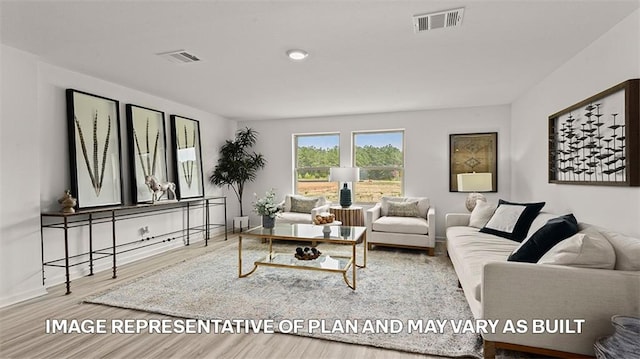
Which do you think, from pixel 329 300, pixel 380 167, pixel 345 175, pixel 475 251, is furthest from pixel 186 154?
pixel 475 251

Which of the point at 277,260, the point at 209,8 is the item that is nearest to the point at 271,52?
the point at 209,8

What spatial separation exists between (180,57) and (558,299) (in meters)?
3.55

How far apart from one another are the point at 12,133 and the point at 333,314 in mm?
3321

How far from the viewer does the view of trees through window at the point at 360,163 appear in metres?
5.75

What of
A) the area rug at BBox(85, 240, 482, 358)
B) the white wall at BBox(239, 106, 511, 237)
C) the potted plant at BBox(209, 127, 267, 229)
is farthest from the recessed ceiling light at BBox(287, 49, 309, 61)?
the potted plant at BBox(209, 127, 267, 229)

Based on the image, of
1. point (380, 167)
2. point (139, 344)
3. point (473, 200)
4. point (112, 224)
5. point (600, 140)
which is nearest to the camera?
point (139, 344)

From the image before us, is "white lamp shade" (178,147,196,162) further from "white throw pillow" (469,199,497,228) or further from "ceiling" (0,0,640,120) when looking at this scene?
"white throw pillow" (469,199,497,228)

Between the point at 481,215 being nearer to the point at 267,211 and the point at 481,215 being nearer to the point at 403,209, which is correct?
the point at 403,209

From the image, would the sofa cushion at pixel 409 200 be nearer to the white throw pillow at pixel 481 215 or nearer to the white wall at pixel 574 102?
the white throw pillow at pixel 481 215

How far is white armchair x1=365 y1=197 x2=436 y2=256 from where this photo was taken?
4.43m

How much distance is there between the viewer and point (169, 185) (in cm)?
448

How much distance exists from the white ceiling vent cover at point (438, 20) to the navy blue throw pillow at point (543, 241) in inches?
64.7

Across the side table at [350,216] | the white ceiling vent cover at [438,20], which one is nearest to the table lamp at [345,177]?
the side table at [350,216]

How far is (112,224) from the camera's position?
12.3ft
